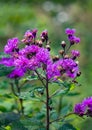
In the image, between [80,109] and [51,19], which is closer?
[80,109]

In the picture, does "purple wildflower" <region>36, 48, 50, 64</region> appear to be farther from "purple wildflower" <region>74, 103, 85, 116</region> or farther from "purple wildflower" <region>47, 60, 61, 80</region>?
"purple wildflower" <region>74, 103, 85, 116</region>

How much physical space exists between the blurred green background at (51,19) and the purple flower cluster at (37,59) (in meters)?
5.10

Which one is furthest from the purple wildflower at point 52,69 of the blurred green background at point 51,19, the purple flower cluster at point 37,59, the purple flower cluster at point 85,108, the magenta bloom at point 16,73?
the blurred green background at point 51,19

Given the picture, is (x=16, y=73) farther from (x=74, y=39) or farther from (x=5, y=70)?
(x=74, y=39)

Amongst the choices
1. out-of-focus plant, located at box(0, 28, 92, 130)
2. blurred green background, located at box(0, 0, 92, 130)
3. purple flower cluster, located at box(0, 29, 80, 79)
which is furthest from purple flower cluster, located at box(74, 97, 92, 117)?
blurred green background, located at box(0, 0, 92, 130)

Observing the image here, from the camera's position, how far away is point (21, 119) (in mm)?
1984

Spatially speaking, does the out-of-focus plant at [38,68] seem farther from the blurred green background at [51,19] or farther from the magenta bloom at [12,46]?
the blurred green background at [51,19]

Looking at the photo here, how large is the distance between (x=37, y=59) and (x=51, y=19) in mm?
8790

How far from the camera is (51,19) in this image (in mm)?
10555

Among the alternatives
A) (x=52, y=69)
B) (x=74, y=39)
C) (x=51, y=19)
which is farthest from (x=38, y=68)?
(x=51, y=19)

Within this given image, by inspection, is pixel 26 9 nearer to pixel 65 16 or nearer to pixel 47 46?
pixel 65 16

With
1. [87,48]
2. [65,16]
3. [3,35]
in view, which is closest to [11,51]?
[87,48]

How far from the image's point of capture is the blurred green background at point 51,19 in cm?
846

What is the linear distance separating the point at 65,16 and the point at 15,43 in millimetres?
8867
